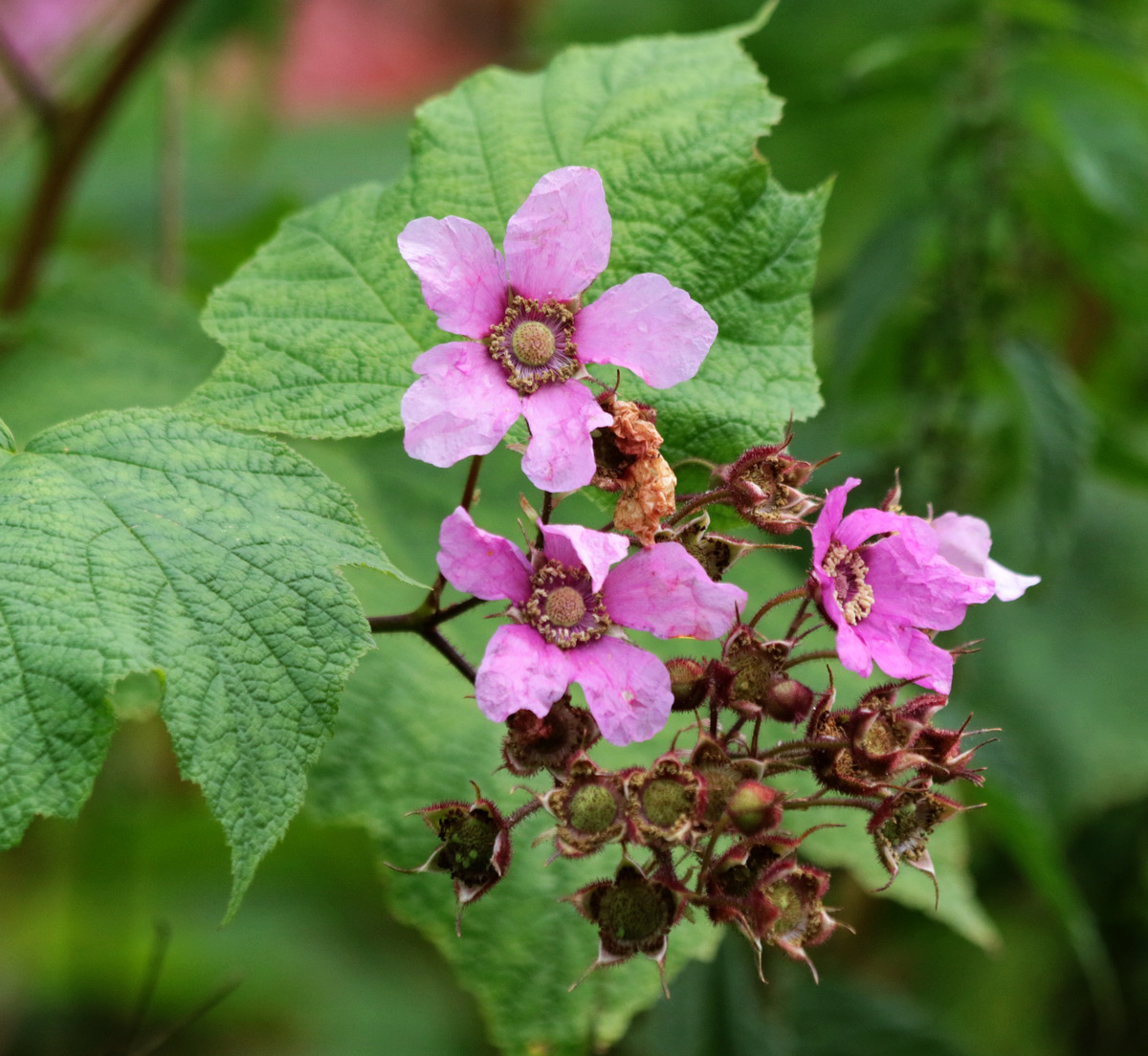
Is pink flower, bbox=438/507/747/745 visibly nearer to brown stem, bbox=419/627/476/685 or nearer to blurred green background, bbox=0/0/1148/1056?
brown stem, bbox=419/627/476/685

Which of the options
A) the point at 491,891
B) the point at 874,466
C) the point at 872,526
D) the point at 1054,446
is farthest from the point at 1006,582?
the point at 874,466

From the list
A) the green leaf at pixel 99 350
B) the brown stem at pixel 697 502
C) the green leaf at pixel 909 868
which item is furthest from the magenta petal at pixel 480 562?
the green leaf at pixel 99 350

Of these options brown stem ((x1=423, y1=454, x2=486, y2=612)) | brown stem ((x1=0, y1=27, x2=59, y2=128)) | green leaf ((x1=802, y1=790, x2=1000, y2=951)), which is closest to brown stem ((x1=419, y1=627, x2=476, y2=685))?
brown stem ((x1=423, y1=454, x2=486, y2=612))

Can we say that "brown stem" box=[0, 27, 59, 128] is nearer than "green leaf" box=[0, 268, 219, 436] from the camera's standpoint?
No

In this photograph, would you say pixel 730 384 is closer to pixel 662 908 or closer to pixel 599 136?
pixel 599 136

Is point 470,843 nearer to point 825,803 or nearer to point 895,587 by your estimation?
point 825,803

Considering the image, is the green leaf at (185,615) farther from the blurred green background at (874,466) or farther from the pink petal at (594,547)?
the blurred green background at (874,466)
